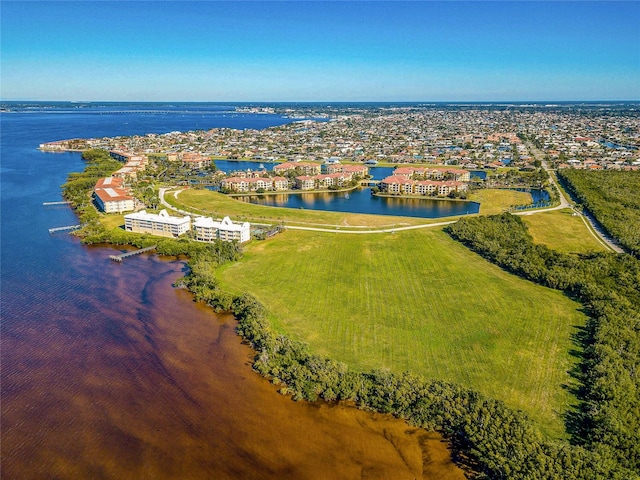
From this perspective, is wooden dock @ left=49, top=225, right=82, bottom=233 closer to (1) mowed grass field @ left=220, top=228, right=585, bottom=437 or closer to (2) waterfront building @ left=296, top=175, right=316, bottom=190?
(1) mowed grass field @ left=220, top=228, right=585, bottom=437

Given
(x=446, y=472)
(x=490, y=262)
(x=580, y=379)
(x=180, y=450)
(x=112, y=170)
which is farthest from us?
(x=112, y=170)

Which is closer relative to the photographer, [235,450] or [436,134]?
[235,450]

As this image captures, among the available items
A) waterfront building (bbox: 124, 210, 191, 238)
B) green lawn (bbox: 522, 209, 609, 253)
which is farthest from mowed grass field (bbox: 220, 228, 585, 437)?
green lawn (bbox: 522, 209, 609, 253)

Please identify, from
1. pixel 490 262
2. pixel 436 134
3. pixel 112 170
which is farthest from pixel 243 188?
pixel 436 134

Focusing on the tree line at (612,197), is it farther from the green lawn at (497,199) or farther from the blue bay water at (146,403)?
the blue bay water at (146,403)

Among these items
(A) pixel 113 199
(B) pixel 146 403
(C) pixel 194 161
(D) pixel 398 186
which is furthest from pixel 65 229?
(D) pixel 398 186

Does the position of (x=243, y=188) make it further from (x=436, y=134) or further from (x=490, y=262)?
(x=436, y=134)

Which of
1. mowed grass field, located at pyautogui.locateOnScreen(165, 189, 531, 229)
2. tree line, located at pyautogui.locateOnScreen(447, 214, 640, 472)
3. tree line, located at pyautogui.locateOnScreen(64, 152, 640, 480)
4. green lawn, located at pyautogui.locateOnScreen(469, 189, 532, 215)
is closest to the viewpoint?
tree line, located at pyautogui.locateOnScreen(64, 152, 640, 480)
